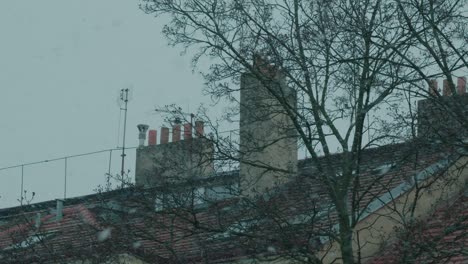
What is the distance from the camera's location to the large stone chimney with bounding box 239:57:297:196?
17375 mm

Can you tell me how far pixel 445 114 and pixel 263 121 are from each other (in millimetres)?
3798

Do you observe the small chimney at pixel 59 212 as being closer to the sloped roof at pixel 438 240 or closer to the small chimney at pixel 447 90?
the sloped roof at pixel 438 240

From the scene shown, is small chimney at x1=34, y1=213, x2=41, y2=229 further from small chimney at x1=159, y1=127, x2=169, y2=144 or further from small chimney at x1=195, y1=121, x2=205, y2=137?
→ small chimney at x1=195, y1=121, x2=205, y2=137

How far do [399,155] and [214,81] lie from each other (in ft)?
10.3

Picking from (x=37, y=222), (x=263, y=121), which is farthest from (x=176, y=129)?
(x=37, y=222)

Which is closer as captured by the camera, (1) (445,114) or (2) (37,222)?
(1) (445,114)

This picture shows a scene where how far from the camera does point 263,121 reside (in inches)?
699

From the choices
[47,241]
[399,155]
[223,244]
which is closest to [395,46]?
[399,155]

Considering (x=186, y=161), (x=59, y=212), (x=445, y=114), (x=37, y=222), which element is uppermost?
(x=445, y=114)

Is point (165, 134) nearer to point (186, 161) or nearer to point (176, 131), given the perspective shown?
point (176, 131)

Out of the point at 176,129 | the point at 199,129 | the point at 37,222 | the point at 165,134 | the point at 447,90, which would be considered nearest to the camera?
the point at 447,90

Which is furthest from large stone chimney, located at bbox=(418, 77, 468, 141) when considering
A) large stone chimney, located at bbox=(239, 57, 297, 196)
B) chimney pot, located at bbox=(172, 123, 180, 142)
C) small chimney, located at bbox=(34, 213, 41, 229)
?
small chimney, located at bbox=(34, 213, 41, 229)

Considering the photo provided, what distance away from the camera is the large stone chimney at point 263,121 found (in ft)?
57.0

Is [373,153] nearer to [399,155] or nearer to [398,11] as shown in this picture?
[399,155]
